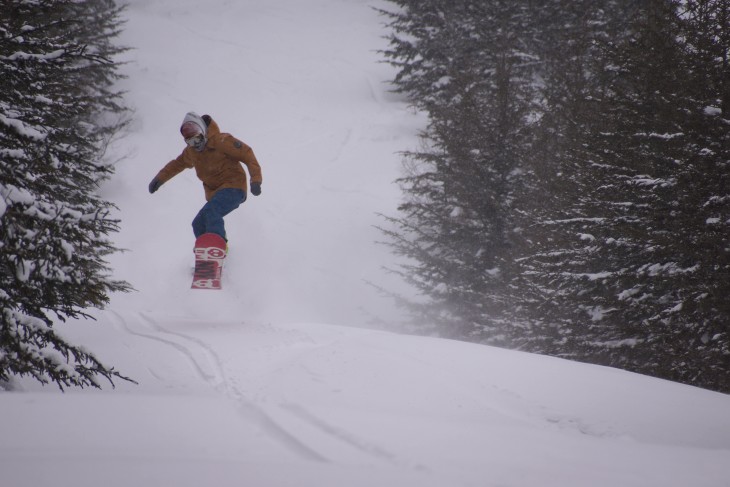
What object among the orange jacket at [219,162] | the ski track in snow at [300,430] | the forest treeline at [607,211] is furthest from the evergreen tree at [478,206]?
the ski track in snow at [300,430]

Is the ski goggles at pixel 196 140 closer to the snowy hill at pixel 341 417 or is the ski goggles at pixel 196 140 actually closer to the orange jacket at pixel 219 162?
the orange jacket at pixel 219 162

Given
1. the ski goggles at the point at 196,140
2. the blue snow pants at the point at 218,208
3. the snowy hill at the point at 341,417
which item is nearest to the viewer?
the snowy hill at the point at 341,417

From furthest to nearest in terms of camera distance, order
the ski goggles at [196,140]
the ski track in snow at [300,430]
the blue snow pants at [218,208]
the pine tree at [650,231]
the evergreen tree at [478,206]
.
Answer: the evergreen tree at [478,206] < the pine tree at [650,231] < the blue snow pants at [218,208] < the ski goggles at [196,140] < the ski track in snow at [300,430]

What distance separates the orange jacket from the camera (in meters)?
6.01

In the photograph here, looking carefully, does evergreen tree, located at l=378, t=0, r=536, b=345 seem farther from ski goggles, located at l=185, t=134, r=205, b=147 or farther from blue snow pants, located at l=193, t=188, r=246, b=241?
ski goggles, located at l=185, t=134, r=205, b=147

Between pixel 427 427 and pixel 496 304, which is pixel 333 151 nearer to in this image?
pixel 496 304

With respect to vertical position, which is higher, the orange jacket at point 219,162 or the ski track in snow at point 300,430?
the orange jacket at point 219,162

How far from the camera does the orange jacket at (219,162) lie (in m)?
6.01

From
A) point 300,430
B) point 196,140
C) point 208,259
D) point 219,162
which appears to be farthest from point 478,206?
point 300,430

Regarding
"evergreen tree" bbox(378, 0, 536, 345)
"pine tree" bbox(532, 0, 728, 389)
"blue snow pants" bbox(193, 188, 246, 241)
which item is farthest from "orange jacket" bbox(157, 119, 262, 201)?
"evergreen tree" bbox(378, 0, 536, 345)

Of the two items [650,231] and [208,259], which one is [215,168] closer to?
[208,259]

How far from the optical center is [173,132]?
26.9 metres

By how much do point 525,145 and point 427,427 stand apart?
11569 millimetres

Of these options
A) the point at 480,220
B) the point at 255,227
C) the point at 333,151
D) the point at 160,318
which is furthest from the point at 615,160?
the point at 333,151
